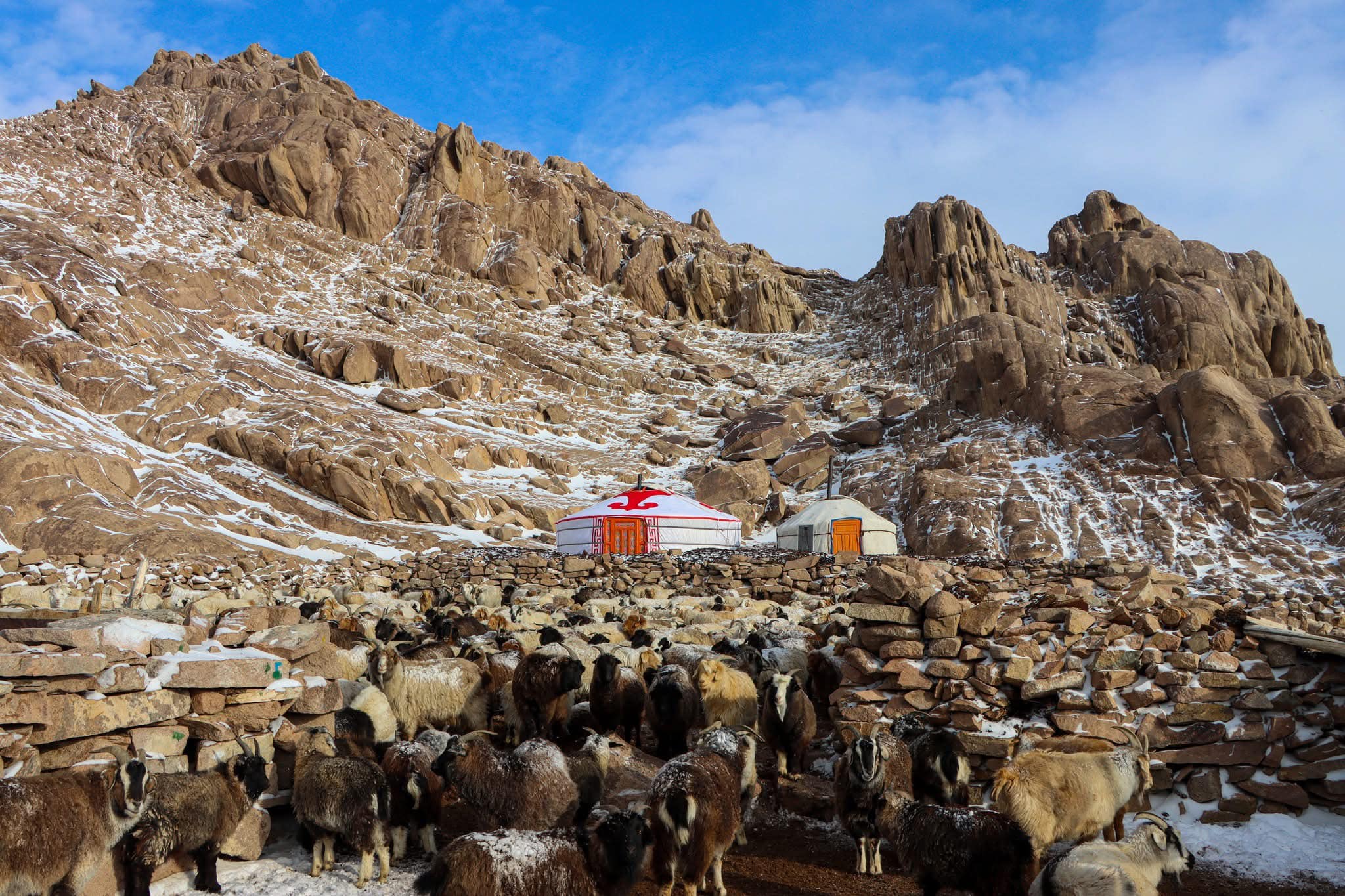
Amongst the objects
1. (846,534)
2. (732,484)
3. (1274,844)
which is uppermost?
(732,484)

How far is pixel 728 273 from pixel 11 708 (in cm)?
9782

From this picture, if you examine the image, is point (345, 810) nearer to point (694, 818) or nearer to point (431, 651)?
point (694, 818)

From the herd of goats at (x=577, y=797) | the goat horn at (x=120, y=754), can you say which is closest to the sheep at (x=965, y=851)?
the herd of goats at (x=577, y=797)

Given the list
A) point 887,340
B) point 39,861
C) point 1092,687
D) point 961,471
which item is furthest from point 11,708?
point 887,340

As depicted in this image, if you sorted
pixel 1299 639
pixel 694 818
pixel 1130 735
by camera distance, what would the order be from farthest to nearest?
1. pixel 1299 639
2. pixel 1130 735
3. pixel 694 818

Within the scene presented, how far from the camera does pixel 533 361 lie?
250ft

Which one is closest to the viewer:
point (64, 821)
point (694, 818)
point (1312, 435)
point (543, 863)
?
point (64, 821)

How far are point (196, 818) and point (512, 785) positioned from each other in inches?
91.2

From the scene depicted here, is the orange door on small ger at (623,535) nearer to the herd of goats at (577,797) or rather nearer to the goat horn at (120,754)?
the herd of goats at (577,797)

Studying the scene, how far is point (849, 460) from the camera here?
60.2 meters

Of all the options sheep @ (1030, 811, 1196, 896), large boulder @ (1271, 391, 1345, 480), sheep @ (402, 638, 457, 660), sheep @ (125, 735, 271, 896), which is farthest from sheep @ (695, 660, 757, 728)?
large boulder @ (1271, 391, 1345, 480)

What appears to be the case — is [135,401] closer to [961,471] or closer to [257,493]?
[257,493]

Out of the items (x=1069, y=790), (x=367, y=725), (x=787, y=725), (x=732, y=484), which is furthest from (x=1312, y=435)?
(x=367, y=725)

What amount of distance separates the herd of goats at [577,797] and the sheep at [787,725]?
0.03 m
